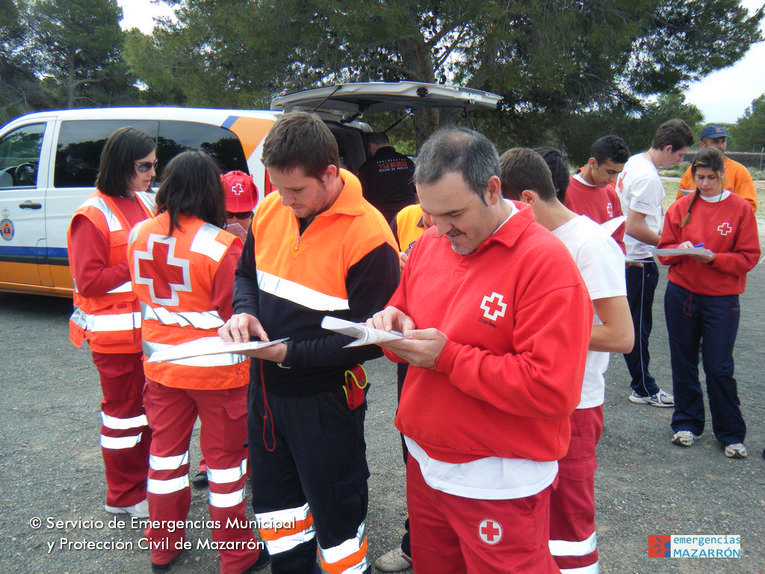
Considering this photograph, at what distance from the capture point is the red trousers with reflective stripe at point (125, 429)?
9.87ft

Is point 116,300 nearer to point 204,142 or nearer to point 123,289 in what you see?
point 123,289

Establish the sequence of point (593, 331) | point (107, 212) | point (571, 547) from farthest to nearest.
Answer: point (107, 212) → point (571, 547) → point (593, 331)

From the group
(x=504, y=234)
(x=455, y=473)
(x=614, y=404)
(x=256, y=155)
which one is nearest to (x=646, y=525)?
(x=614, y=404)

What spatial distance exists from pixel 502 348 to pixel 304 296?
805 mm

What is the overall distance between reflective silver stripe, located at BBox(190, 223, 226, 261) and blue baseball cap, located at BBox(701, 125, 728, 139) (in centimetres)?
455

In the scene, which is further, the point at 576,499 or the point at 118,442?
the point at 118,442

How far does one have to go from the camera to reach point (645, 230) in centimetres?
452

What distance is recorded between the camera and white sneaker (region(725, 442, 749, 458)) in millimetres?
3756

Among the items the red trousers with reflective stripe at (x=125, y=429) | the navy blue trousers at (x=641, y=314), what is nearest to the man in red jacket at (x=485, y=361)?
the red trousers with reflective stripe at (x=125, y=429)

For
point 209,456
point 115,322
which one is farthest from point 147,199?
point 209,456

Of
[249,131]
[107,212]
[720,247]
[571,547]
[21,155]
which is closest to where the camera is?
[571,547]

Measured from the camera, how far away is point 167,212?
259 centimetres

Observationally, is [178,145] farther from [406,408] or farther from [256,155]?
[406,408]

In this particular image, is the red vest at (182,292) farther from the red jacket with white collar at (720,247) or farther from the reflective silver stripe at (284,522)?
the red jacket with white collar at (720,247)
